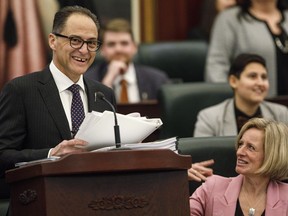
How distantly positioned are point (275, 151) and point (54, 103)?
2.47 ft

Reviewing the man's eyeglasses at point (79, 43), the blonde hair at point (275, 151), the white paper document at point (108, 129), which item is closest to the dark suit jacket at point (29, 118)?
the man's eyeglasses at point (79, 43)

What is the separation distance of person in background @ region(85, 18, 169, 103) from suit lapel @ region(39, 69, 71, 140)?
2265 mm

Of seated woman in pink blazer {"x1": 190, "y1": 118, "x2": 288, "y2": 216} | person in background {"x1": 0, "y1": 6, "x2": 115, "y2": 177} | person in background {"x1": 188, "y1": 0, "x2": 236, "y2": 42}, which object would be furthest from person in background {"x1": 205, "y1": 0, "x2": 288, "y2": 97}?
person in background {"x1": 0, "y1": 6, "x2": 115, "y2": 177}

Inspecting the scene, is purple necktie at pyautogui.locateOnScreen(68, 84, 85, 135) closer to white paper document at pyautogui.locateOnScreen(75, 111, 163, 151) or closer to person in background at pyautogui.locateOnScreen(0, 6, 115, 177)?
person in background at pyautogui.locateOnScreen(0, 6, 115, 177)

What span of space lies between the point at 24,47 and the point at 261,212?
2982 millimetres

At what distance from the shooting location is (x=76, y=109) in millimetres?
3400

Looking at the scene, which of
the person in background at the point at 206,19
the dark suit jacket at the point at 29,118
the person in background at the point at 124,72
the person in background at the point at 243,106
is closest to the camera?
the dark suit jacket at the point at 29,118

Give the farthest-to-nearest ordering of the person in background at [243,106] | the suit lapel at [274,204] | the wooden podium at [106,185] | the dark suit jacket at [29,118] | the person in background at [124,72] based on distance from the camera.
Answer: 1. the person in background at [124,72]
2. the person in background at [243,106]
3. the suit lapel at [274,204]
4. the dark suit jacket at [29,118]
5. the wooden podium at [106,185]

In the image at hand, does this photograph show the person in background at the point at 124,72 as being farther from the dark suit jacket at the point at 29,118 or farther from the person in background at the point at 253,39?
the dark suit jacket at the point at 29,118

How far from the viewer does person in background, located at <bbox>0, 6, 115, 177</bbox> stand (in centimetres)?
Answer: 331

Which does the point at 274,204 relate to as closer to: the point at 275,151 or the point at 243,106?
the point at 275,151

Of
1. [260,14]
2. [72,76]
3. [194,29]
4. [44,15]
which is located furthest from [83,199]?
[194,29]

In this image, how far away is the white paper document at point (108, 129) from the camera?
118 inches

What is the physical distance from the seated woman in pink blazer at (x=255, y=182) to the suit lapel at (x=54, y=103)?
1.65 ft
